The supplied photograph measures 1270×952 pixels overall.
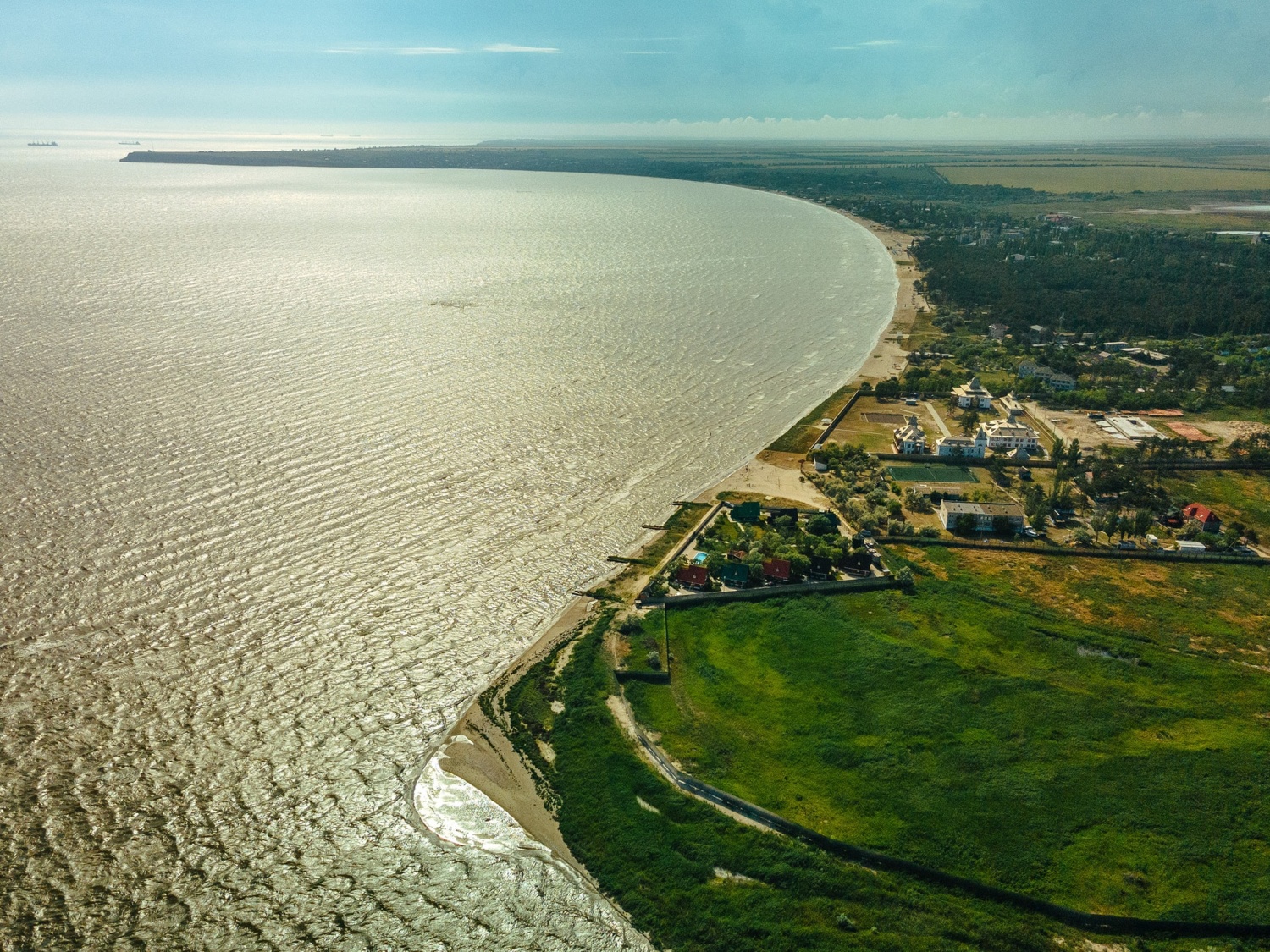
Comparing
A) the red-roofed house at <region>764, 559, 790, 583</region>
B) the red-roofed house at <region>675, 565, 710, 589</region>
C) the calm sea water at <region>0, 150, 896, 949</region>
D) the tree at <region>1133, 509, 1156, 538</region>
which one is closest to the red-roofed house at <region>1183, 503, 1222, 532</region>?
the tree at <region>1133, 509, 1156, 538</region>

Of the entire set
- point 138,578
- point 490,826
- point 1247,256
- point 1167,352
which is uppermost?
point 1247,256

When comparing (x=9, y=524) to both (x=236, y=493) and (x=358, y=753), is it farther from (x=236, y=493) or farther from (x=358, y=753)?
(x=358, y=753)

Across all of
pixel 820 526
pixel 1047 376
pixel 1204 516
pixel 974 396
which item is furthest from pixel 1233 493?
pixel 820 526

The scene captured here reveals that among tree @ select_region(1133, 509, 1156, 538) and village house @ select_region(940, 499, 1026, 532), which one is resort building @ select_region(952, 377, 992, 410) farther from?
tree @ select_region(1133, 509, 1156, 538)

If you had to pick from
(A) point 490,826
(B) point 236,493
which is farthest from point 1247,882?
(B) point 236,493

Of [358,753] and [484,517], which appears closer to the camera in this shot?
[358,753]

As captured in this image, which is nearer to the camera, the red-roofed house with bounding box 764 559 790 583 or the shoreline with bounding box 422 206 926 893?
the shoreline with bounding box 422 206 926 893
